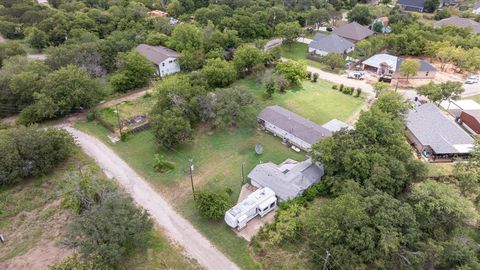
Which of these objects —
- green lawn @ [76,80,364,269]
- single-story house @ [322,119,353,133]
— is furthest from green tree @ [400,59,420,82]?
single-story house @ [322,119,353,133]

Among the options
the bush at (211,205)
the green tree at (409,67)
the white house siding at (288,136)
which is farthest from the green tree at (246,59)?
the bush at (211,205)

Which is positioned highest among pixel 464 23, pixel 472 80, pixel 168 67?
pixel 168 67

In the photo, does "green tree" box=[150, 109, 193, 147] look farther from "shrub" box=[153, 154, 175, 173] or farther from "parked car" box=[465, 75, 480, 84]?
"parked car" box=[465, 75, 480, 84]

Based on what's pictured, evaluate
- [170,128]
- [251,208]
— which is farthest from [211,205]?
[170,128]

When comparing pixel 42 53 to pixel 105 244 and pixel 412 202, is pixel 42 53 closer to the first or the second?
pixel 105 244

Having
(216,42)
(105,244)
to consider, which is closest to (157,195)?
(105,244)

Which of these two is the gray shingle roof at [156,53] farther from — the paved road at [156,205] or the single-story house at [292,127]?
the single-story house at [292,127]

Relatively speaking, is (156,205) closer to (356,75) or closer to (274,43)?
(356,75)
